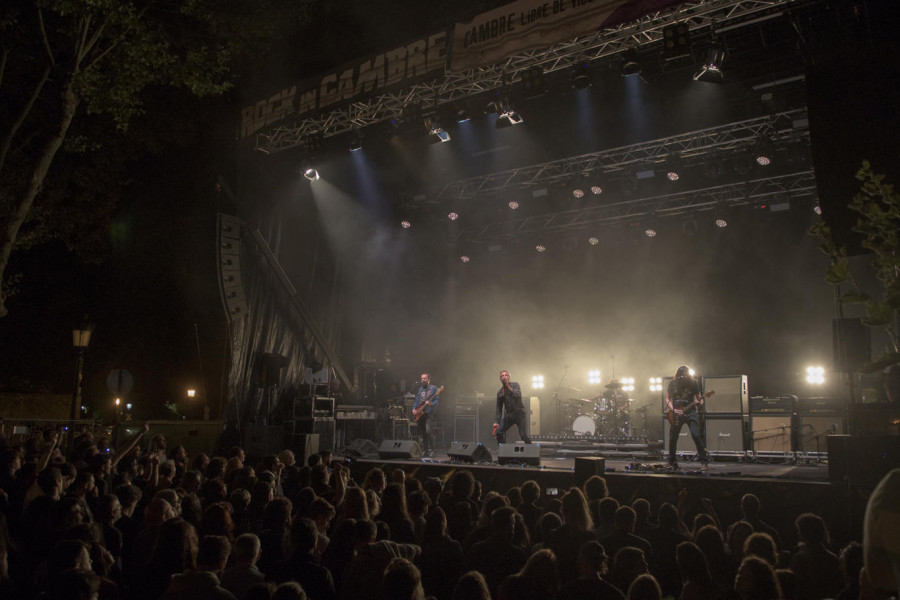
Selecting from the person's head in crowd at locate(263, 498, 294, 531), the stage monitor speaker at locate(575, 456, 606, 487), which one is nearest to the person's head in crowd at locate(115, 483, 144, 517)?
the person's head in crowd at locate(263, 498, 294, 531)

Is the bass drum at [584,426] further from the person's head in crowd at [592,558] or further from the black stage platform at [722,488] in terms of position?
the person's head in crowd at [592,558]

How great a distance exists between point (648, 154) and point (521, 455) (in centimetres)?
779

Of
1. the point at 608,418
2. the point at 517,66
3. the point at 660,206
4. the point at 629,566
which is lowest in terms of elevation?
the point at 629,566

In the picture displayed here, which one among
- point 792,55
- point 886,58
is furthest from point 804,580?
point 792,55

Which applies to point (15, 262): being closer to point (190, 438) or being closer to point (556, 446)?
point (190, 438)

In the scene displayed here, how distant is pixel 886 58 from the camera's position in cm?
824

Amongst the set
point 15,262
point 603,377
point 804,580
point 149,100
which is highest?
point 149,100

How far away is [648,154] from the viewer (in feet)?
47.4

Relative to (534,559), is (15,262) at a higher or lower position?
higher

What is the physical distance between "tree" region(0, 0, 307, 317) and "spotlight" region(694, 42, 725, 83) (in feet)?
27.1

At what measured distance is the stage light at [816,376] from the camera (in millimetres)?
16969

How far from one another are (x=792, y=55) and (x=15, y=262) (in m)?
21.0

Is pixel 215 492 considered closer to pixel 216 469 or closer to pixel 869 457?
pixel 216 469

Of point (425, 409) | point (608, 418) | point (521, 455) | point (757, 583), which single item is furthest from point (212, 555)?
point (608, 418)
